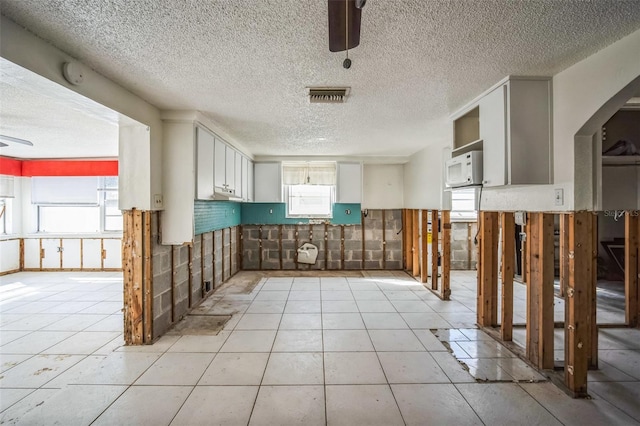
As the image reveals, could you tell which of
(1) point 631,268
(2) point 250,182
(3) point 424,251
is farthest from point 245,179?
(1) point 631,268

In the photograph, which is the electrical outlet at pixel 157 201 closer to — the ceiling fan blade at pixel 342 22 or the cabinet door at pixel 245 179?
the cabinet door at pixel 245 179

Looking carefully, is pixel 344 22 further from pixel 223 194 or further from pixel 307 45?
pixel 223 194

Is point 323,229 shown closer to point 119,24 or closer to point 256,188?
point 256,188

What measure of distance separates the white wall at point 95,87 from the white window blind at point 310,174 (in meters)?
3.26

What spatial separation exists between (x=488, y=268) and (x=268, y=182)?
4.33 metres

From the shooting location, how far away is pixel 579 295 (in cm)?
216

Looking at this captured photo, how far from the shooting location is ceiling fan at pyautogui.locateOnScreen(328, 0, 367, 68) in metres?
1.13

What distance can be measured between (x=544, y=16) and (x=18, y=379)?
15.0 ft

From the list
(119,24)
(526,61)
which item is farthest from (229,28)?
(526,61)

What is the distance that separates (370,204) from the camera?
21.6ft

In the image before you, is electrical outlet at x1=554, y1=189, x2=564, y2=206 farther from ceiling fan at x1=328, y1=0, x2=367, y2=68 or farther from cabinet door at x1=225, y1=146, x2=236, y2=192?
cabinet door at x1=225, y1=146, x2=236, y2=192

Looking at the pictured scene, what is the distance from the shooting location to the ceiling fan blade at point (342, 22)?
44.9 inches

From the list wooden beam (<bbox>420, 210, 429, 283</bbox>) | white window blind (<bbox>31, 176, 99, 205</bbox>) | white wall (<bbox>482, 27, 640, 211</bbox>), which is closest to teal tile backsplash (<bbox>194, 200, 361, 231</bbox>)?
wooden beam (<bbox>420, 210, 429, 283</bbox>)

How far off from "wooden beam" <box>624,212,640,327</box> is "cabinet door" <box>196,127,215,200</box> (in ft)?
16.6
